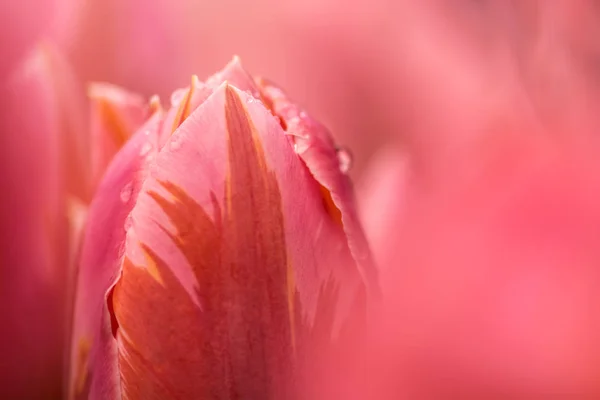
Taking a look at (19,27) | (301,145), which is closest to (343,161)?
(301,145)

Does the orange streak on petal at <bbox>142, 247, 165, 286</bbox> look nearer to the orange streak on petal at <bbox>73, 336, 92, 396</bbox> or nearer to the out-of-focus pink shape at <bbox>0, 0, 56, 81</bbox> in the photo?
the orange streak on petal at <bbox>73, 336, 92, 396</bbox>

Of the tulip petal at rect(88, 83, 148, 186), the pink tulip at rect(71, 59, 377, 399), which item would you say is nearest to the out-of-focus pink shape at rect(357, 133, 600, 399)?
the pink tulip at rect(71, 59, 377, 399)

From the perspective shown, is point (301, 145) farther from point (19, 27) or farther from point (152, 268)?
point (19, 27)

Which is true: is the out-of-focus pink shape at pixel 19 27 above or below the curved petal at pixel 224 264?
above

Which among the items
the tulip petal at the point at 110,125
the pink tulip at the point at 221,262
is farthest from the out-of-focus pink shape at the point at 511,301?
the tulip petal at the point at 110,125

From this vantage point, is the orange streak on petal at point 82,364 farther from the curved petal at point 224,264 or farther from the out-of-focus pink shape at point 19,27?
the out-of-focus pink shape at point 19,27

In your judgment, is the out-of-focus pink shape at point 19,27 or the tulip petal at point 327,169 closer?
the tulip petal at point 327,169

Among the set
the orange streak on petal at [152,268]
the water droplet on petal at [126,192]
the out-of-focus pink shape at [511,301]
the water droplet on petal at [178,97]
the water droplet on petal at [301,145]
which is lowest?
the out-of-focus pink shape at [511,301]
